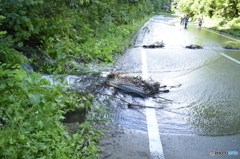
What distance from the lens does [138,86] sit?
5.78 m

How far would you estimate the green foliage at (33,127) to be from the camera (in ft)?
8.99

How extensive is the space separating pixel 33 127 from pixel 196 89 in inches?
167

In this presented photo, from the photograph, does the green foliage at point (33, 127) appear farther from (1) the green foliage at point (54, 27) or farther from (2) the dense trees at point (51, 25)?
(2) the dense trees at point (51, 25)

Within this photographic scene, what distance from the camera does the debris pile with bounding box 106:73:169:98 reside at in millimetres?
5555

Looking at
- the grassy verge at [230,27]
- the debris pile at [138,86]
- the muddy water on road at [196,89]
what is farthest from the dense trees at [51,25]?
the grassy verge at [230,27]

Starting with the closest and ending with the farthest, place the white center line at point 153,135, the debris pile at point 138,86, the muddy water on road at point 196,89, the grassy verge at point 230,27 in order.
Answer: the white center line at point 153,135, the muddy water on road at point 196,89, the debris pile at point 138,86, the grassy verge at point 230,27

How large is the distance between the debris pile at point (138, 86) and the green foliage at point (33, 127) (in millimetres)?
1915

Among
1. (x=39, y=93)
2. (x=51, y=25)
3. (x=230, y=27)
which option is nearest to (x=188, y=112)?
(x=39, y=93)

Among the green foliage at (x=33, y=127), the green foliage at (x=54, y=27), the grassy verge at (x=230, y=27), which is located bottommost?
the grassy verge at (x=230, y=27)

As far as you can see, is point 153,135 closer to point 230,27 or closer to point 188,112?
point 188,112

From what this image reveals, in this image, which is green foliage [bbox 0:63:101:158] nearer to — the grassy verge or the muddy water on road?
the muddy water on road

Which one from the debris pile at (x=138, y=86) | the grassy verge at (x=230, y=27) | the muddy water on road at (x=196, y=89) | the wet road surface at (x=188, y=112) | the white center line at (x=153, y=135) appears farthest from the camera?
the grassy verge at (x=230, y=27)

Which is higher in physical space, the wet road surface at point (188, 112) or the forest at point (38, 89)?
the forest at point (38, 89)

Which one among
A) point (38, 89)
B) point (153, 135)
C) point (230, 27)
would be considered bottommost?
point (230, 27)
